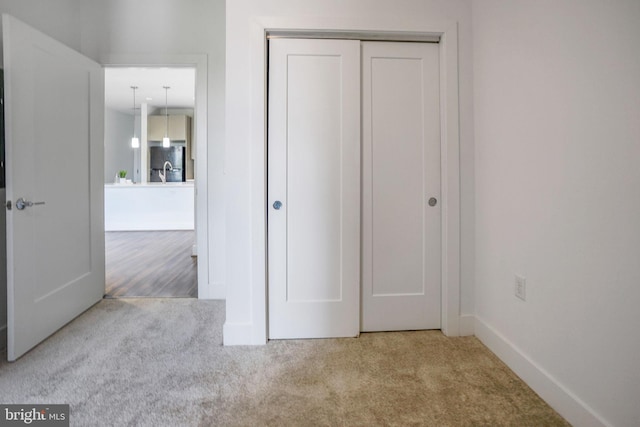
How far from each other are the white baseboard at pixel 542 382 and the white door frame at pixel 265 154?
258 millimetres

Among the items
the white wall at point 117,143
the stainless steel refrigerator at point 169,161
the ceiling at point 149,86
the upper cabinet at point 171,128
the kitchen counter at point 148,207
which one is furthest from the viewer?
the stainless steel refrigerator at point 169,161

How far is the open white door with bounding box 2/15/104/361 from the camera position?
1.91 m

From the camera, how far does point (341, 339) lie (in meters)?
2.15

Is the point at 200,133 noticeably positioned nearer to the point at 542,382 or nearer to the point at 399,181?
the point at 399,181

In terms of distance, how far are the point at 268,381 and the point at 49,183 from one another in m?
1.97

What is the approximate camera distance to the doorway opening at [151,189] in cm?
364

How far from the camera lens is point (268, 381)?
5.52ft

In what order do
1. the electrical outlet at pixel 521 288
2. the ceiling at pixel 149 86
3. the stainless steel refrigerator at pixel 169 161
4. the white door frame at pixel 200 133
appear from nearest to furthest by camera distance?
the electrical outlet at pixel 521 288, the white door frame at pixel 200 133, the ceiling at pixel 149 86, the stainless steel refrigerator at pixel 169 161

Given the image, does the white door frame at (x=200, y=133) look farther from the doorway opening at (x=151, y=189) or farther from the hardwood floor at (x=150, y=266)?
the hardwood floor at (x=150, y=266)

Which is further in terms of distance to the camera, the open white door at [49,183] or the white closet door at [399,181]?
the white closet door at [399,181]

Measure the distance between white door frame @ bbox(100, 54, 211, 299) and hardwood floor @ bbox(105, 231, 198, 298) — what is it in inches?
10.2

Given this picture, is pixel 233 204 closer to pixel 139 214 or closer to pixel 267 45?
pixel 267 45

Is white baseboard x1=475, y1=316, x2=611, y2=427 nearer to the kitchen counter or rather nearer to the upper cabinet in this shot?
the kitchen counter

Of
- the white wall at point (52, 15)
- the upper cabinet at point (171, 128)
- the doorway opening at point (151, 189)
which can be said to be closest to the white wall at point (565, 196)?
the doorway opening at point (151, 189)
